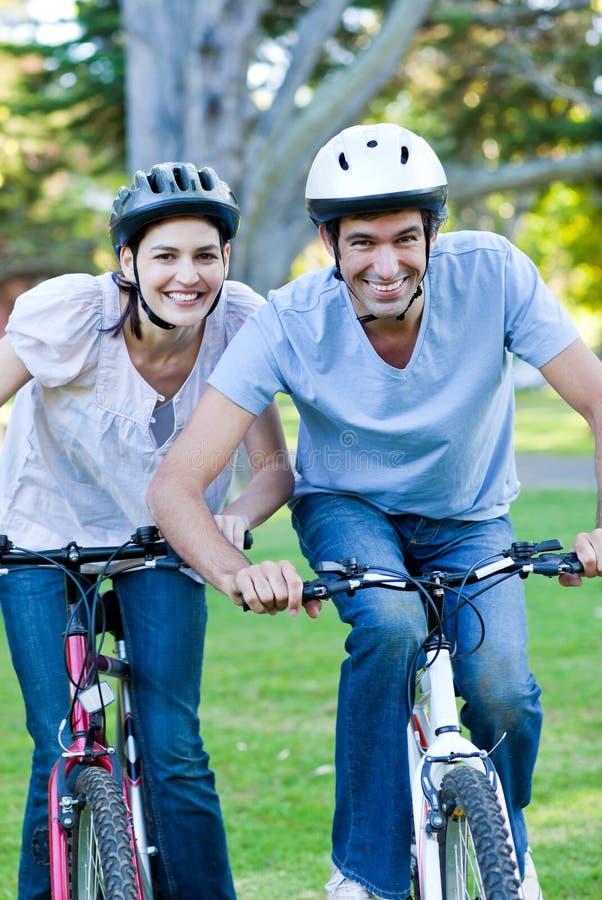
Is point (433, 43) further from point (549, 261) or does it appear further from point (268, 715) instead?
point (549, 261)

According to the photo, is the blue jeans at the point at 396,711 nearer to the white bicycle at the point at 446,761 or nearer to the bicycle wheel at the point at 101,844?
the white bicycle at the point at 446,761

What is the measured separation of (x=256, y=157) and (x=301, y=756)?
11.3 m

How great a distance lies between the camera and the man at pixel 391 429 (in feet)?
10.5

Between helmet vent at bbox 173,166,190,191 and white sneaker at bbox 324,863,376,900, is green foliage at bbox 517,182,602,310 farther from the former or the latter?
white sneaker at bbox 324,863,376,900

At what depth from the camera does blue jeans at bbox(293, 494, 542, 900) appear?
3160 mm

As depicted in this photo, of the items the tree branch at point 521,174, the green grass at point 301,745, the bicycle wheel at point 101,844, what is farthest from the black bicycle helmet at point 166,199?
the tree branch at point 521,174

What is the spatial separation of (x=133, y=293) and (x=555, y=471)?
15.3m

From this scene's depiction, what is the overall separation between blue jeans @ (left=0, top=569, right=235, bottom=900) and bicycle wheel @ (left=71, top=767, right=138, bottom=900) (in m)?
0.38

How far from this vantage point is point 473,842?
2641 millimetres

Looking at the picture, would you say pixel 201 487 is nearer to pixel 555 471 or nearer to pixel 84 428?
pixel 84 428

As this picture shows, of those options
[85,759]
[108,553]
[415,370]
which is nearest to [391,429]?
[415,370]

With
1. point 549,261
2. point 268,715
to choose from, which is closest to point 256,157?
point 268,715

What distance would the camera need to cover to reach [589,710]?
650 cm

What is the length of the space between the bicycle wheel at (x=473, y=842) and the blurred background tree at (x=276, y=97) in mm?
13106
